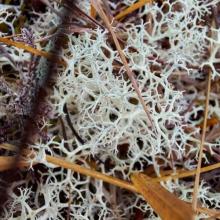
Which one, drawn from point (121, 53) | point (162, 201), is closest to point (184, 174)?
point (162, 201)

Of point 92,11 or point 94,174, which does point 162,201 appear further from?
point 92,11

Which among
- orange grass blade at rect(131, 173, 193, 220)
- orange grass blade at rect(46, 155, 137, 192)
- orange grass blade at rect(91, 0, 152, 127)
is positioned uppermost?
orange grass blade at rect(91, 0, 152, 127)

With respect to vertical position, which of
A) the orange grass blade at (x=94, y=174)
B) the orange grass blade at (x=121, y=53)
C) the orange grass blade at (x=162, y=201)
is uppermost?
the orange grass blade at (x=121, y=53)

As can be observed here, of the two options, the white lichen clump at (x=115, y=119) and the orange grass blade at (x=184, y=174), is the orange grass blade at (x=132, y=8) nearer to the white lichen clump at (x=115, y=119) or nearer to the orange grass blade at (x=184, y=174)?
the white lichen clump at (x=115, y=119)

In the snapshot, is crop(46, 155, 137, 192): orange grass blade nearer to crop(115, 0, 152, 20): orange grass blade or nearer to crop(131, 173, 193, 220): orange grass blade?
crop(131, 173, 193, 220): orange grass blade

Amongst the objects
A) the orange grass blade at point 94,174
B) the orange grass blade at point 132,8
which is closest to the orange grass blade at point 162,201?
the orange grass blade at point 94,174

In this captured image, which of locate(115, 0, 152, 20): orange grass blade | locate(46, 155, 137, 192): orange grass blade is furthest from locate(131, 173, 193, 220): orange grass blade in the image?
locate(115, 0, 152, 20): orange grass blade
